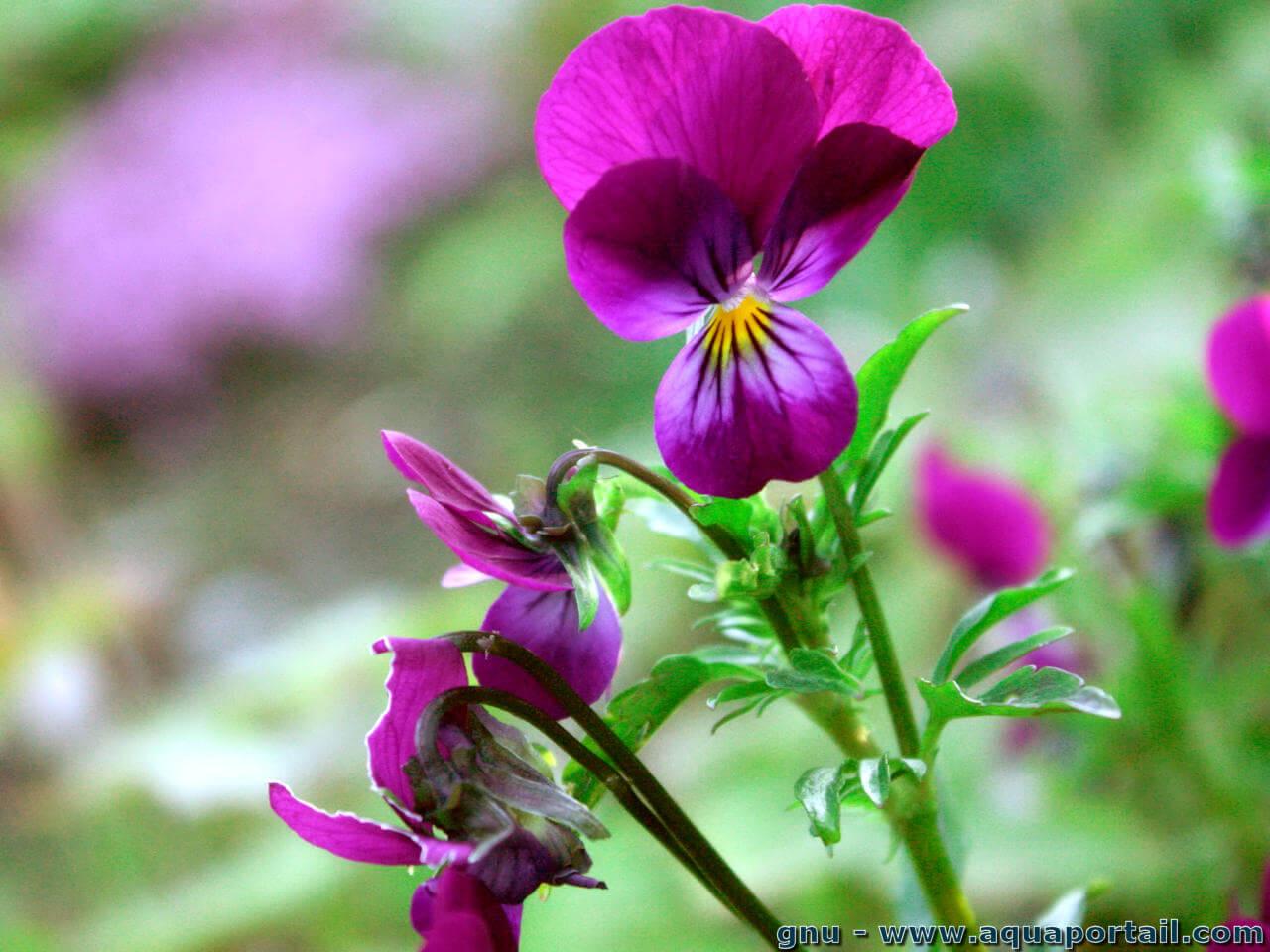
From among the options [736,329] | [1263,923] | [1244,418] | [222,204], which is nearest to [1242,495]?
[1244,418]

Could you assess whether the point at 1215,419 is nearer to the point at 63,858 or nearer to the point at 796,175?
the point at 796,175

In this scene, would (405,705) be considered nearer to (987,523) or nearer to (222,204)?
(987,523)

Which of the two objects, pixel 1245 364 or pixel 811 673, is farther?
pixel 1245 364

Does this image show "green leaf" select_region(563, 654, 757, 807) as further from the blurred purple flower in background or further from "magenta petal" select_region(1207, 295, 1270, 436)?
the blurred purple flower in background

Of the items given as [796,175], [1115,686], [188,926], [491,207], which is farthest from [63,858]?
[491,207]

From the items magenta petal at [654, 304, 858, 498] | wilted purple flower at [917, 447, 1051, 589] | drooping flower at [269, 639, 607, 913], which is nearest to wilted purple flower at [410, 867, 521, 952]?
drooping flower at [269, 639, 607, 913]

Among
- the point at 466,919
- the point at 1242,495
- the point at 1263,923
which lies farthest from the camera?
the point at 1242,495
